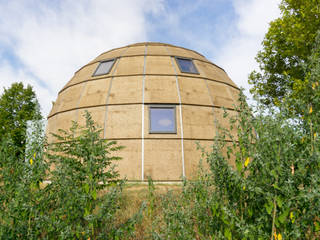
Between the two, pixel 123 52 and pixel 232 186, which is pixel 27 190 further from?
pixel 123 52

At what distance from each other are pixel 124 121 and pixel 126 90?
1.71 metres

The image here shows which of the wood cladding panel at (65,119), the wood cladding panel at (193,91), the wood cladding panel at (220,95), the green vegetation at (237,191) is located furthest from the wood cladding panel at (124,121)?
the green vegetation at (237,191)

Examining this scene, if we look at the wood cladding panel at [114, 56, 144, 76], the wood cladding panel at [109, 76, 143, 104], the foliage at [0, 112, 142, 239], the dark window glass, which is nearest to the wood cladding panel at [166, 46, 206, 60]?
Answer: the dark window glass

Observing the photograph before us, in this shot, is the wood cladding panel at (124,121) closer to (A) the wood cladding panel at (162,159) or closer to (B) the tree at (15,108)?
(A) the wood cladding panel at (162,159)

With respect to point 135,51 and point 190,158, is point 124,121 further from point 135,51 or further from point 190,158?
point 135,51

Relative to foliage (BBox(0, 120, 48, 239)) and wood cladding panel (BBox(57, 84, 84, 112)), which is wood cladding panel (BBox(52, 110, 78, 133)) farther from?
foliage (BBox(0, 120, 48, 239))

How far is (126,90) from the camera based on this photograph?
37.6 ft

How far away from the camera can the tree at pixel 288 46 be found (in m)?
13.3

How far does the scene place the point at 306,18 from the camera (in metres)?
13.5

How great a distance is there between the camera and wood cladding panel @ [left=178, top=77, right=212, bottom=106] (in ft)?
37.2

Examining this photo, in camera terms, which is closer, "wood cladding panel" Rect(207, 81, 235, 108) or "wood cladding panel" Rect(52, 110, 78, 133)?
"wood cladding panel" Rect(52, 110, 78, 133)

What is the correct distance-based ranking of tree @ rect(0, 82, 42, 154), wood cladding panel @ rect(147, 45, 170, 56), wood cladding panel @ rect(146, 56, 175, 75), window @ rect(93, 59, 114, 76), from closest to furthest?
wood cladding panel @ rect(146, 56, 175, 75) < window @ rect(93, 59, 114, 76) < wood cladding panel @ rect(147, 45, 170, 56) < tree @ rect(0, 82, 42, 154)

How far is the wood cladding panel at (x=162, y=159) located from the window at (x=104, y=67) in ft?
17.2

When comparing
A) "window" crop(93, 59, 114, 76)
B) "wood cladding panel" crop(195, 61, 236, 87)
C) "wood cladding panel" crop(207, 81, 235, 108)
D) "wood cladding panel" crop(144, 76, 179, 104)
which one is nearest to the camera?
"wood cladding panel" crop(144, 76, 179, 104)
